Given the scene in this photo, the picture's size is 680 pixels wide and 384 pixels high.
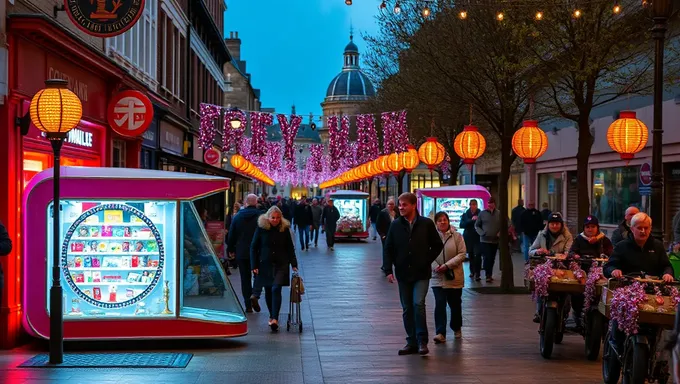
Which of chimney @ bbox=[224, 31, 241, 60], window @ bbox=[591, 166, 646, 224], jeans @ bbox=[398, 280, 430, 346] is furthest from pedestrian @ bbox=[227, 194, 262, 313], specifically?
chimney @ bbox=[224, 31, 241, 60]

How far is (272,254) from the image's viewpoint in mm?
14023

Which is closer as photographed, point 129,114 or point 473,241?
point 129,114

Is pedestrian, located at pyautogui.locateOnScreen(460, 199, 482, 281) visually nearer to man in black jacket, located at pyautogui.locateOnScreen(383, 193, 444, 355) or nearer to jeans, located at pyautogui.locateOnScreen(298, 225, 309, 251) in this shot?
man in black jacket, located at pyautogui.locateOnScreen(383, 193, 444, 355)

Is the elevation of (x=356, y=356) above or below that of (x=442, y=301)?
below

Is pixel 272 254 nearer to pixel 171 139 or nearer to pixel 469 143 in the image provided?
pixel 469 143

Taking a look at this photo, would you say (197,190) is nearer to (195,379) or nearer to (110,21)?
(195,379)

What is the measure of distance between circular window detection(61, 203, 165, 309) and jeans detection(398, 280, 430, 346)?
3.05 meters

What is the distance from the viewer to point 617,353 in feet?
29.8

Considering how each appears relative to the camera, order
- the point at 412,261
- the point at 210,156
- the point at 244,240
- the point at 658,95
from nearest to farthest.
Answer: the point at 412,261, the point at 658,95, the point at 244,240, the point at 210,156

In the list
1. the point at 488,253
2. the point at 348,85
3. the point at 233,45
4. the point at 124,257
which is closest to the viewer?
the point at 124,257

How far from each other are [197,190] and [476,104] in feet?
29.5

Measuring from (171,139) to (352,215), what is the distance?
45.6 feet

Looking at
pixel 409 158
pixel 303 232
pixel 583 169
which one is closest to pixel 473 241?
pixel 583 169

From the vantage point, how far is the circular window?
1193 centimetres
